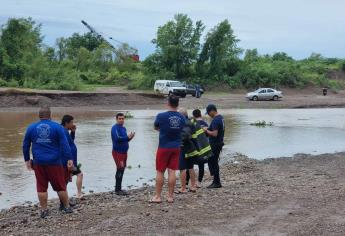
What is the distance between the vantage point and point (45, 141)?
343 inches

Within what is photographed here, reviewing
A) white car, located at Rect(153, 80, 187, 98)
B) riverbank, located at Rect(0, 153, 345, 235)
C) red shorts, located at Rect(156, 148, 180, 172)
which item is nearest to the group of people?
red shorts, located at Rect(156, 148, 180, 172)

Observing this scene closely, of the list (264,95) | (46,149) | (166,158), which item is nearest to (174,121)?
(166,158)

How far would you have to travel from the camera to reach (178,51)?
69125 millimetres

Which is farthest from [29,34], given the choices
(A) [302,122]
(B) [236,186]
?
(B) [236,186]

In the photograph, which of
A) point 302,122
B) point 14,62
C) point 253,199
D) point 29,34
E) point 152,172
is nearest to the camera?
point 253,199

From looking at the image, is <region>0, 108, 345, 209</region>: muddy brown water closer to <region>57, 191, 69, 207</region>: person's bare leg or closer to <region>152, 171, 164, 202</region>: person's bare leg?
<region>57, 191, 69, 207</region>: person's bare leg

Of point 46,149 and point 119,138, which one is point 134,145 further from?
point 46,149

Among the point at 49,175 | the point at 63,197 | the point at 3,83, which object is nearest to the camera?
the point at 49,175

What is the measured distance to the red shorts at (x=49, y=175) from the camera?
8.84 m

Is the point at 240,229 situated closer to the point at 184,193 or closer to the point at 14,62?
the point at 184,193

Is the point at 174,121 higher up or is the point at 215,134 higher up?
the point at 174,121

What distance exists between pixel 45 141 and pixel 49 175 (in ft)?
1.83

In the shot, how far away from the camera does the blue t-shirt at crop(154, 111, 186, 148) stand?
968 cm

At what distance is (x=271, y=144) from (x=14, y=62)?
43.1 metres
